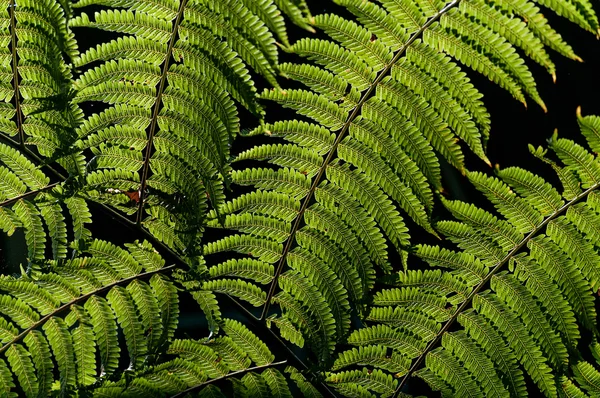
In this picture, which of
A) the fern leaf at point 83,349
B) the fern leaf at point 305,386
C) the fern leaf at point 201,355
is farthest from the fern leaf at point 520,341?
the fern leaf at point 83,349

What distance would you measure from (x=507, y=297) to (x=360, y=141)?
0.38 m

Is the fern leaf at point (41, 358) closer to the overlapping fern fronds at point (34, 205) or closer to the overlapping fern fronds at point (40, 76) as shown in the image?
the overlapping fern fronds at point (34, 205)

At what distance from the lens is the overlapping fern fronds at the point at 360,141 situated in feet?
3.23

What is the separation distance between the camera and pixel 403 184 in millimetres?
1050

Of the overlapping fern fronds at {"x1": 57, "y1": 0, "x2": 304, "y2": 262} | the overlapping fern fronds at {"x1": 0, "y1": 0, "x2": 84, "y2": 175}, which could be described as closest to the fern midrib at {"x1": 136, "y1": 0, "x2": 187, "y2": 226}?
the overlapping fern fronds at {"x1": 57, "y1": 0, "x2": 304, "y2": 262}

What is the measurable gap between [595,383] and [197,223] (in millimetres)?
781

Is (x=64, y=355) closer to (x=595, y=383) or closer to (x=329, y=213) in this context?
(x=329, y=213)

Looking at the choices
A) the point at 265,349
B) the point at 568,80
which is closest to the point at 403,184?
the point at 265,349

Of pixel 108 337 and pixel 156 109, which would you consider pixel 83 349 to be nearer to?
pixel 108 337

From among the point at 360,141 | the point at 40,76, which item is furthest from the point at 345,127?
the point at 40,76

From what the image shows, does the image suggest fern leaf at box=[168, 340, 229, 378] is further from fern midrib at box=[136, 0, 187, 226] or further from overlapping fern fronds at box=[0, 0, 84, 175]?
overlapping fern fronds at box=[0, 0, 84, 175]

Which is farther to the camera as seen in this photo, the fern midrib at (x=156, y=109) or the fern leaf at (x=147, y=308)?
the fern leaf at (x=147, y=308)

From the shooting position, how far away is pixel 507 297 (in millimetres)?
1087

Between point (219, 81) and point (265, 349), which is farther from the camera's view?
point (265, 349)
